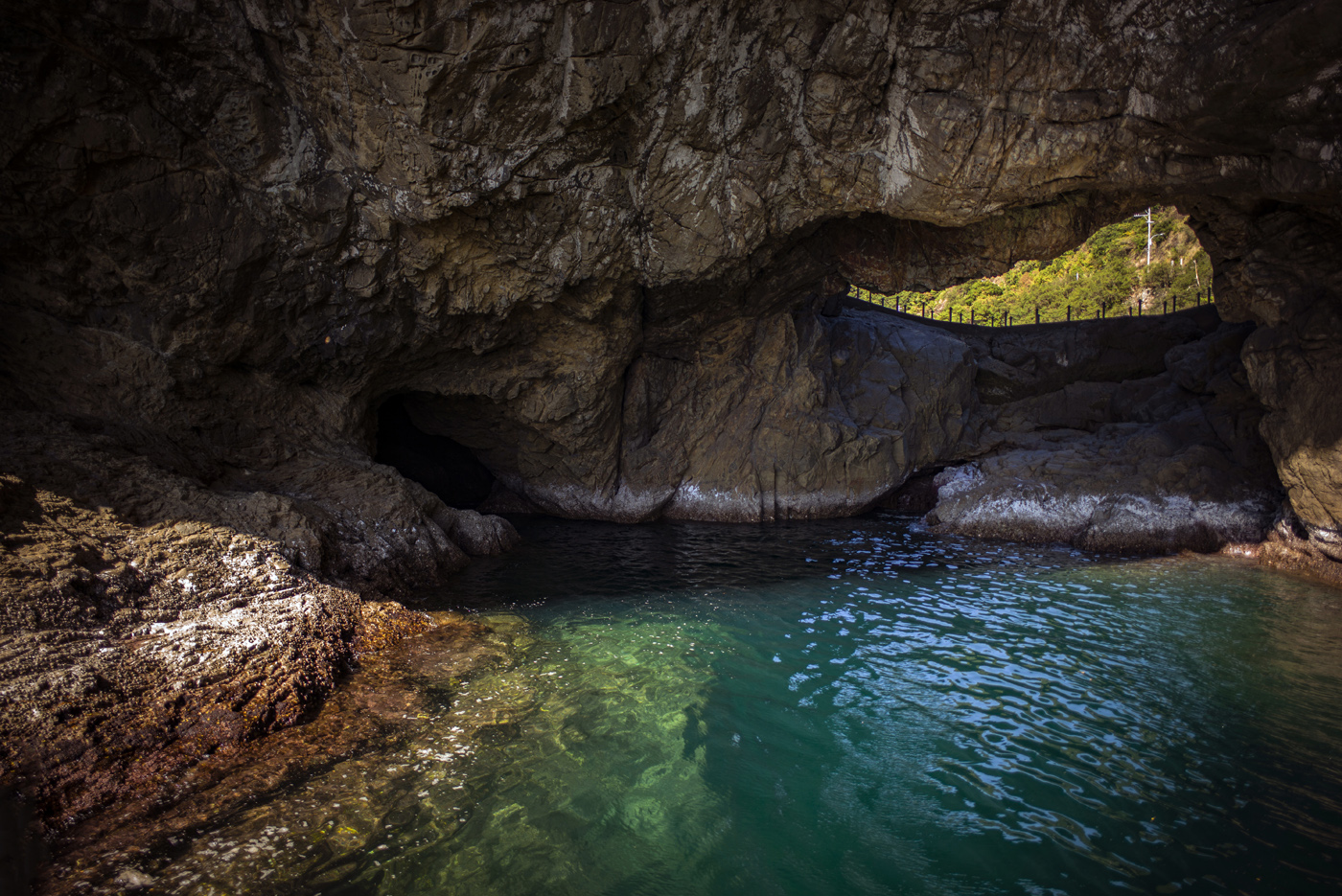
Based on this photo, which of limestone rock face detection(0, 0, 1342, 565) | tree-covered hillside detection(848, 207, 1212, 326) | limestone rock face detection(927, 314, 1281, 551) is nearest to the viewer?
limestone rock face detection(0, 0, 1342, 565)

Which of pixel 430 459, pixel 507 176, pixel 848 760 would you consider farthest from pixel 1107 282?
pixel 848 760

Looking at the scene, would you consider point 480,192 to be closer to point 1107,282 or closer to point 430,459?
point 430,459

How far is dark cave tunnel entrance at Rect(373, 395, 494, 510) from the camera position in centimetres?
1591

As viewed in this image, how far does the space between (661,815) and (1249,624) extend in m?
7.73

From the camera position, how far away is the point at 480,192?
998 cm

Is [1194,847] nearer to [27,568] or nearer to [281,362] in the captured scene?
A: [27,568]

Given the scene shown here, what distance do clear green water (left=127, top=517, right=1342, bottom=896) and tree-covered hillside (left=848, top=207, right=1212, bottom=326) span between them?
21.1 metres

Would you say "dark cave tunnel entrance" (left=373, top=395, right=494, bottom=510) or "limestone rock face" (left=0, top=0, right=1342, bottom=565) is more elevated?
"limestone rock face" (left=0, top=0, right=1342, bottom=565)

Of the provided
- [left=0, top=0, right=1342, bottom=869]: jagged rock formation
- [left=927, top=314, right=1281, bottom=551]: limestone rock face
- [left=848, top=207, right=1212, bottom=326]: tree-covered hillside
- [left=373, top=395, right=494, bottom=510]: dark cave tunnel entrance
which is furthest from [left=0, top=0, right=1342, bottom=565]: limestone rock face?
[left=848, top=207, right=1212, bottom=326]: tree-covered hillside

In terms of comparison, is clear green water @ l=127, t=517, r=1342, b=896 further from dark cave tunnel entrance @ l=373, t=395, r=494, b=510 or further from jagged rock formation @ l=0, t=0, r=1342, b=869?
dark cave tunnel entrance @ l=373, t=395, r=494, b=510

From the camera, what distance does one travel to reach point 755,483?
15.8 meters

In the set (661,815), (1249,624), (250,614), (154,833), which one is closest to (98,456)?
(250,614)

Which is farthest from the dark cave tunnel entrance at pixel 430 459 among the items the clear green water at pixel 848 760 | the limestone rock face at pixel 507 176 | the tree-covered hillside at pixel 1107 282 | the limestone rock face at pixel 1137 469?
the tree-covered hillside at pixel 1107 282

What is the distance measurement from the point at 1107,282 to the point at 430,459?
32.6 meters
